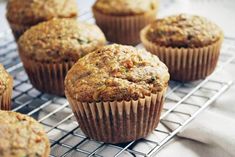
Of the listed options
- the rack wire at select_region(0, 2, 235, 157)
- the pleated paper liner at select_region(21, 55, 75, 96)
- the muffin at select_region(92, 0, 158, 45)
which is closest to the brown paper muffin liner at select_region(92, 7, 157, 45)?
the muffin at select_region(92, 0, 158, 45)

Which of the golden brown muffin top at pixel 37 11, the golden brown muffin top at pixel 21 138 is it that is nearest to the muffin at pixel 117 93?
the golden brown muffin top at pixel 21 138

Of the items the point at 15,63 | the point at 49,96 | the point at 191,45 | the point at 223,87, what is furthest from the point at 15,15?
the point at 223,87

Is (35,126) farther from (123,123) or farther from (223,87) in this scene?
(223,87)

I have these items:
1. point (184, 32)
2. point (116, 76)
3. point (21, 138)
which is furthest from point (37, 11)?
point (21, 138)

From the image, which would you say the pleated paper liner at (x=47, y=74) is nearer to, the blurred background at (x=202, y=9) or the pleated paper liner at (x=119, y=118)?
the pleated paper liner at (x=119, y=118)

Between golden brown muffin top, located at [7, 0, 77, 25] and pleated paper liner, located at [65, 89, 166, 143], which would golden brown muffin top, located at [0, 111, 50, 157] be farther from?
golden brown muffin top, located at [7, 0, 77, 25]

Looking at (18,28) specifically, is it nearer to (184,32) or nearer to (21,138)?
(184,32)
